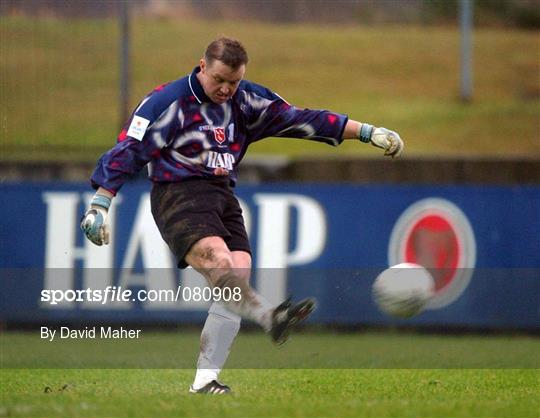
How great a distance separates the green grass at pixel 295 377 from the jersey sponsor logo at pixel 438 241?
725 millimetres

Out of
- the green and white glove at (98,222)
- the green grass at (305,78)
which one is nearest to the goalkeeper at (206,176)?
the green and white glove at (98,222)

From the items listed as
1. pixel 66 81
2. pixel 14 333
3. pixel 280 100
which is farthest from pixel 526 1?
pixel 280 100

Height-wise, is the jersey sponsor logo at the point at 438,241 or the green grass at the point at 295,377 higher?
the jersey sponsor logo at the point at 438,241

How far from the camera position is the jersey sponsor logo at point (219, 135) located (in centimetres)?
750

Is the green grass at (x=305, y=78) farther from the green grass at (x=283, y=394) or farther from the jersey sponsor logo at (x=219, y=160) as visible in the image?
the jersey sponsor logo at (x=219, y=160)

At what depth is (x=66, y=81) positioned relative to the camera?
57.1 feet

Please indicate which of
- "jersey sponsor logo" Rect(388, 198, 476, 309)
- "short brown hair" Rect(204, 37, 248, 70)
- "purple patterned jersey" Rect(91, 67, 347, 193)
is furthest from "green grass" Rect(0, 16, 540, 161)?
"short brown hair" Rect(204, 37, 248, 70)

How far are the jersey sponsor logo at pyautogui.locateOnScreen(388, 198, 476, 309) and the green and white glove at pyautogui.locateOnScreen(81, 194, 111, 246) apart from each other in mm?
6968

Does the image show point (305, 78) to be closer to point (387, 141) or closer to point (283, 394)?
point (387, 141)

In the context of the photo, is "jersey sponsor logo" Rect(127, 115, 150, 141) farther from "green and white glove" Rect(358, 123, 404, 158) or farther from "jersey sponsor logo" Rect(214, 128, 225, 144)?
"green and white glove" Rect(358, 123, 404, 158)

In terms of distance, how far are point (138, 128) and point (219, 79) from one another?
0.55 metres

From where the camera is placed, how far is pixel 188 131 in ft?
24.4

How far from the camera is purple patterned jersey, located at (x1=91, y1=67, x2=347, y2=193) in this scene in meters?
7.32

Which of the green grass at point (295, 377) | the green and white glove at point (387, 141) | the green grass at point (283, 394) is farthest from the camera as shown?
the green and white glove at point (387, 141)
